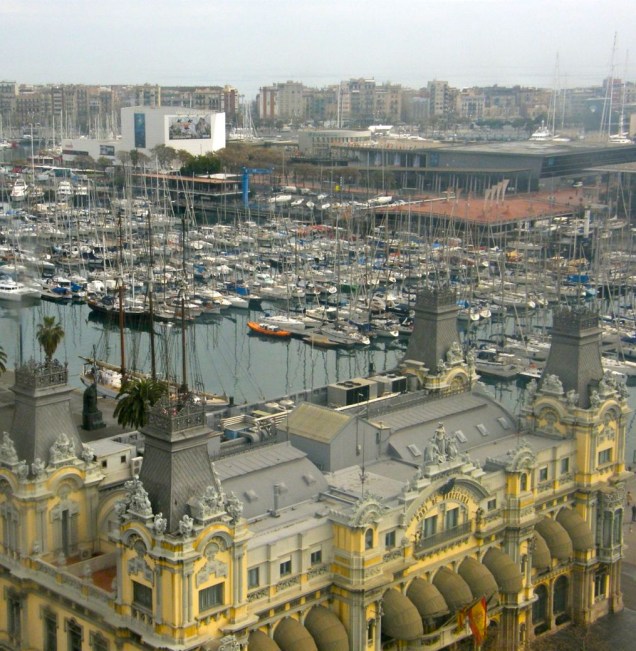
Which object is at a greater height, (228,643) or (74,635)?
(228,643)

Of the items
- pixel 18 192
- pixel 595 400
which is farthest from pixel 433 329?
pixel 18 192

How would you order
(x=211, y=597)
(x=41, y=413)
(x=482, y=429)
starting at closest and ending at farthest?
(x=211, y=597), (x=41, y=413), (x=482, y=429)

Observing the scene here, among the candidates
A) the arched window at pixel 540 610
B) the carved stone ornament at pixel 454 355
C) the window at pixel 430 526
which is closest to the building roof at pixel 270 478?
the window at pixel 430 526

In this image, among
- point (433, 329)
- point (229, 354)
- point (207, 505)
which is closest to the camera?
point (207, 505)

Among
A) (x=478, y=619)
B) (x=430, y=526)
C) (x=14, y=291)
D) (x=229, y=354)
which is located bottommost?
(x=229, y=354)

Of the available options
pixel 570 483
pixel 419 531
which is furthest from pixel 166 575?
pixel 570 483

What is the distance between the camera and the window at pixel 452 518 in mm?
49062

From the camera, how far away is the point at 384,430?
53719 mm

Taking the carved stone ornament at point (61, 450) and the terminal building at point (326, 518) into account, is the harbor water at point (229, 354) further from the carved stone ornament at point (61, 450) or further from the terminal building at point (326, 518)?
the carved stone ornament at point (61, 450)

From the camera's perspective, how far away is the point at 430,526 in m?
48.3

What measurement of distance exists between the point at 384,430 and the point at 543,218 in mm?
124656

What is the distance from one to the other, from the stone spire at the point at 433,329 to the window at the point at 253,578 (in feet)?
70.2

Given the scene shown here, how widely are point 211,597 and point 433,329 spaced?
25.2 meters

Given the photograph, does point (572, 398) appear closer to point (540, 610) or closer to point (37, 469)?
point (540, 610)
